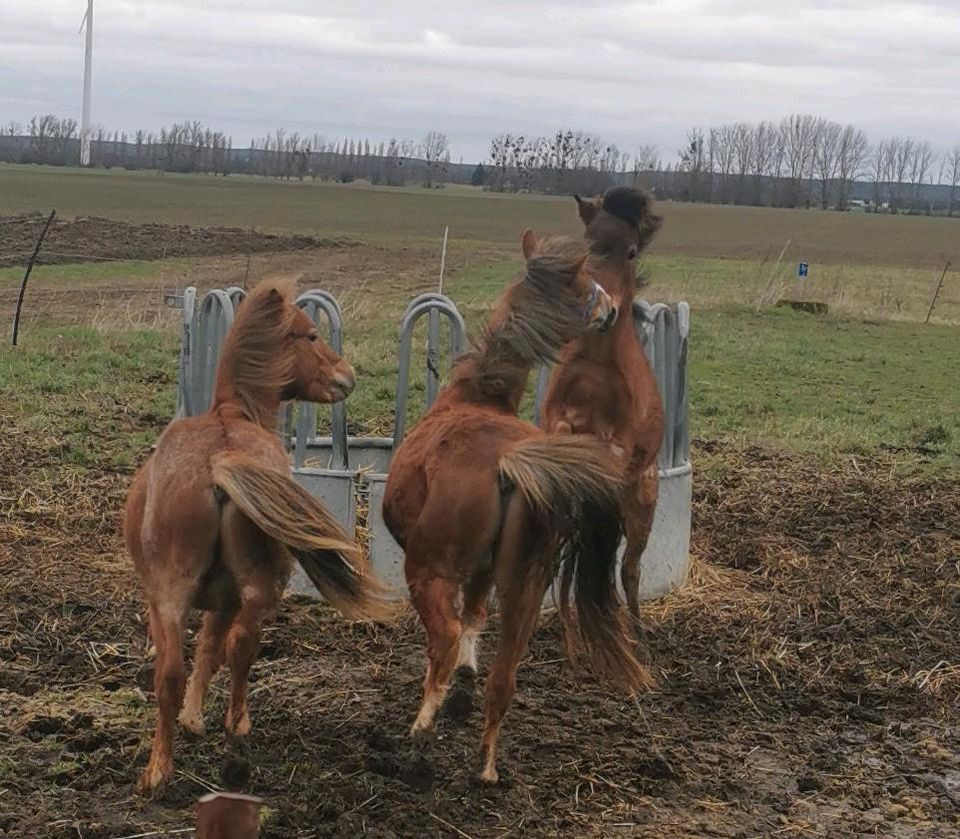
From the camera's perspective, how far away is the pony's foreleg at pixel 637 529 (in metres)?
5.89

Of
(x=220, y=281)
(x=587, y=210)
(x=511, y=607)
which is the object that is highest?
(x=587, y=210)

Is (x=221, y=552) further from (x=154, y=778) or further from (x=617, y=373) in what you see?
(x=617, y=373)

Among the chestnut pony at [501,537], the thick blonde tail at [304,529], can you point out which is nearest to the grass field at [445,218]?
the chestnut pony at [501,537]

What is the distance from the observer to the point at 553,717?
202 inches

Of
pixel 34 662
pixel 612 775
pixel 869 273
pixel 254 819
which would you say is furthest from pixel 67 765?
pixel 869 273

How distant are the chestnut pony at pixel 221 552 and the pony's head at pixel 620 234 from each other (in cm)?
172

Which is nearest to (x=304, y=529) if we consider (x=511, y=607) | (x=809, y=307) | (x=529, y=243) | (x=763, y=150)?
(x=511, y=607)

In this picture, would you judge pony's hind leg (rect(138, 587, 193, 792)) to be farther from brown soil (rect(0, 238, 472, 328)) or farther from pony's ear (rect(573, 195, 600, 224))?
brown soil (rect(0, 238, 472, 328))

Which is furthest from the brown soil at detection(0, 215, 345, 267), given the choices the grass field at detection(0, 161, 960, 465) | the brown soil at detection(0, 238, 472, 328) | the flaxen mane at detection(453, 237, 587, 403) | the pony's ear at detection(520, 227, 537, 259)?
the flaxen mane at detection(453, 237, 587, 403)

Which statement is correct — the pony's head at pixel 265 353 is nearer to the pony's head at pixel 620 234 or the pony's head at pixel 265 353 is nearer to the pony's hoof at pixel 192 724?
the pony's hoof at pixel 192 724

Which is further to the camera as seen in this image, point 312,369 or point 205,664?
point 312,369

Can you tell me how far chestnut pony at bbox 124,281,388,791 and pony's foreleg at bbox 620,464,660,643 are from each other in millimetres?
1827

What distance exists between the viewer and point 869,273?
134ft

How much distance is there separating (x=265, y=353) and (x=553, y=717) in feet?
6.15
